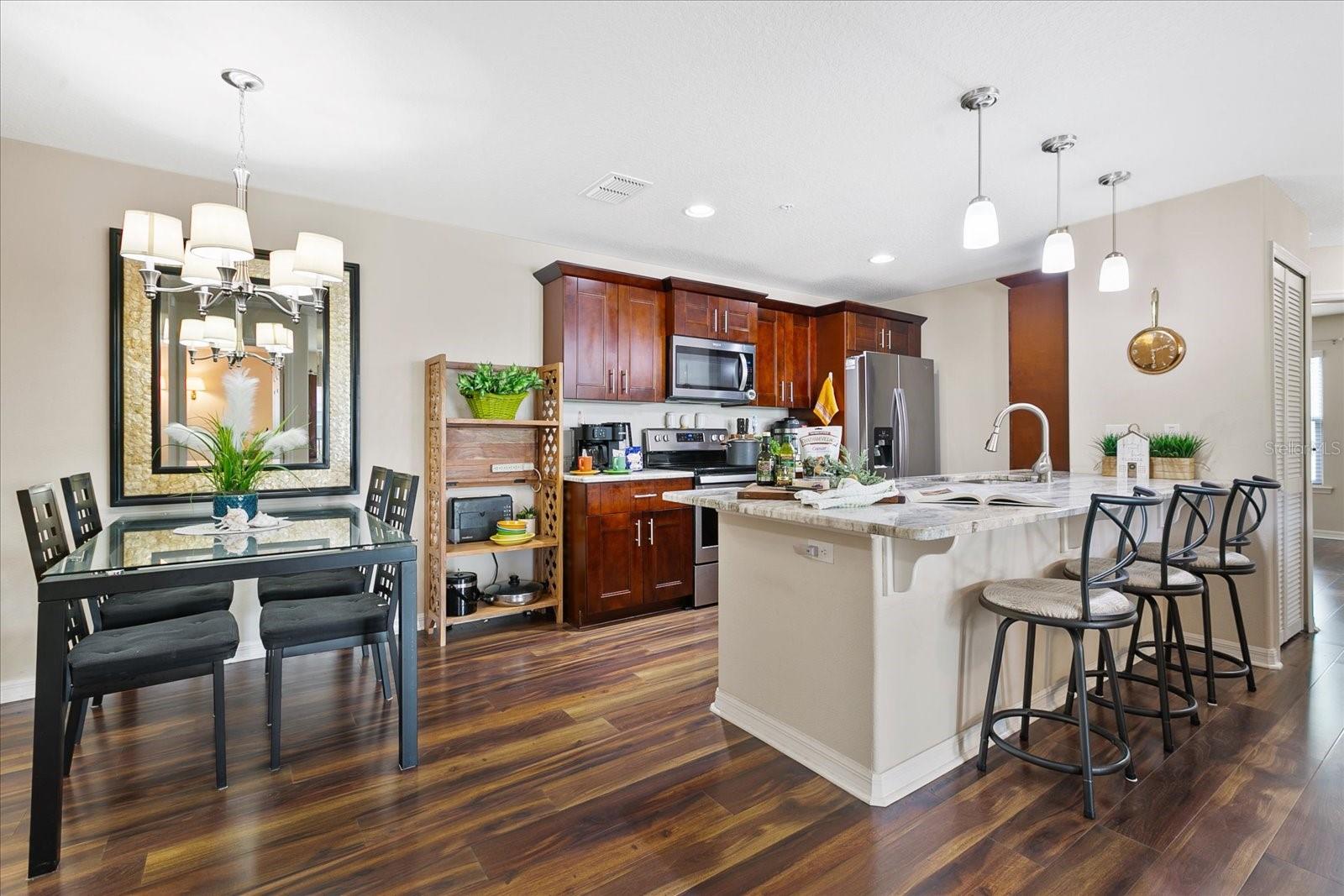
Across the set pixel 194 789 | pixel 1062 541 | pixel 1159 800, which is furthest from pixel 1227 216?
pixel 194 789

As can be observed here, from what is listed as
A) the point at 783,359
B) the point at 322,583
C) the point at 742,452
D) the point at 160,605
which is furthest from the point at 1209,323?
the point at 160,605

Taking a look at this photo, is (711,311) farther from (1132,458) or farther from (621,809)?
(621,809)

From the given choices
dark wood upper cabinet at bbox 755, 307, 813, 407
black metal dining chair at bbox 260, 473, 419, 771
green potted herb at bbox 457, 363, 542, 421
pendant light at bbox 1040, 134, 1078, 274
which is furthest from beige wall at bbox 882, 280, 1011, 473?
black metal dining chair at bbox 260, 473, 419, 771

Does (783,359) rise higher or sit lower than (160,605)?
higher

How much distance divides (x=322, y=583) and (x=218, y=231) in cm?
157

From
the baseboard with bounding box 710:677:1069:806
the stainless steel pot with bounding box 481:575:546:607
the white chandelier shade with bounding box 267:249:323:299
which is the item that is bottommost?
the baseboard with bounding box 710:677:1069:806

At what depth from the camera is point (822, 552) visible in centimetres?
220

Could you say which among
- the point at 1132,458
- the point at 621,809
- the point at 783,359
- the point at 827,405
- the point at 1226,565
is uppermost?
the point at 783,359

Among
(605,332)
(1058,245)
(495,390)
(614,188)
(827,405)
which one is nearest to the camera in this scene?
(1058,245)

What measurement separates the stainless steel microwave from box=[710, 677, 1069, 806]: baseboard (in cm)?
254

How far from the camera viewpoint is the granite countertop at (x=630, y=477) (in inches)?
156

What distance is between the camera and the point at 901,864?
1.74 metres

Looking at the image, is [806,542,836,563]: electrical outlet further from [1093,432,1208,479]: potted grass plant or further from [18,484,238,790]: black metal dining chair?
[1093,432,1208,479]: potted grass plant

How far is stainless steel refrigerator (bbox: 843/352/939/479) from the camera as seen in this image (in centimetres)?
514
